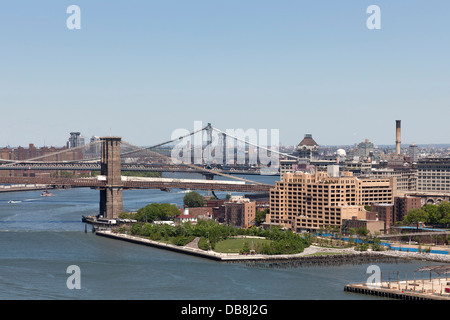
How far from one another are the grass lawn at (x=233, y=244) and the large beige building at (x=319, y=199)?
5.81 meters

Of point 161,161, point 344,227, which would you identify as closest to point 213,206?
point 344,227

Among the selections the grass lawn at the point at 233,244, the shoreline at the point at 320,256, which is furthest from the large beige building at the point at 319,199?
the shoreline at the point at 320,256

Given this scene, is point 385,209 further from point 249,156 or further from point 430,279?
point 249,156

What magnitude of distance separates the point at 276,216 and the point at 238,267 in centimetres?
1377

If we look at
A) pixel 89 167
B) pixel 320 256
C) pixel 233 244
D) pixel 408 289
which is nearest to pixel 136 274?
pixel 233 244

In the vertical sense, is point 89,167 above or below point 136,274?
above

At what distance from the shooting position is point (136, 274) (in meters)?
35.1

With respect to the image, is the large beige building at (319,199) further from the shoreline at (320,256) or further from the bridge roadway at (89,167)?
the bridge roadway at (89,167)

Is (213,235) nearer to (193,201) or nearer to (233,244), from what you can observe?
(233,244)

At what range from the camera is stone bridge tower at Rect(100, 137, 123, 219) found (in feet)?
190

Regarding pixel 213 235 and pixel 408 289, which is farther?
pixel 213 235

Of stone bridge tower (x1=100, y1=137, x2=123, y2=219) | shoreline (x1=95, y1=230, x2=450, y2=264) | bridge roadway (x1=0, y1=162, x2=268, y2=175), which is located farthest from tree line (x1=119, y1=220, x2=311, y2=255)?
bridge roadway (x1=0, y1=162, x2=268, y2=175)

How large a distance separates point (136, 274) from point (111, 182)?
→ 24.1 metres
